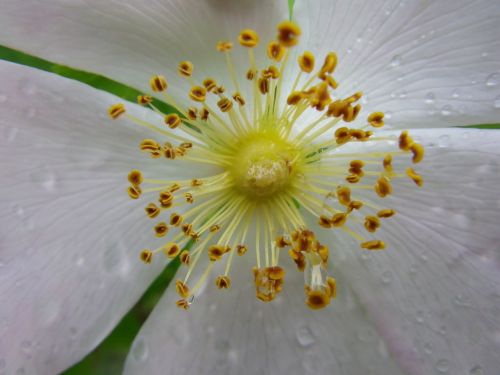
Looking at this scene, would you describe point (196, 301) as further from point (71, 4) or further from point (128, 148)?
point (71, 4)

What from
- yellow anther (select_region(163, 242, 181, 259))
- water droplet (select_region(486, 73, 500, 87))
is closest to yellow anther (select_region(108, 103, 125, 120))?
yellow anther (select_region(163, 242, 181, 259))

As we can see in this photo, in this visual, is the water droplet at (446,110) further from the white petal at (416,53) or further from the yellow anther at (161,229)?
the yellow anther at (161,229)

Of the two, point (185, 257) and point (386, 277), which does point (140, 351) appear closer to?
point (185, 257)

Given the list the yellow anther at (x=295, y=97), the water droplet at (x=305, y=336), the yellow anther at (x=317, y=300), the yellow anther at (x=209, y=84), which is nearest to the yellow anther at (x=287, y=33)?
the yellow anther at (x=295, y=97)

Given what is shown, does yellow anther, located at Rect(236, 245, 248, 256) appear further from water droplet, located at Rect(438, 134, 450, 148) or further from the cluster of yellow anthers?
water droplet, located at Rect(438, 134, 450, 148)

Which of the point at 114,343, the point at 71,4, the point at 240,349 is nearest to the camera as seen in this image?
the point at 71,4

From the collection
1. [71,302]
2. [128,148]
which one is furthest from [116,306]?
[128,148]

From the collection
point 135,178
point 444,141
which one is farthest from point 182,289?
point 444,141
